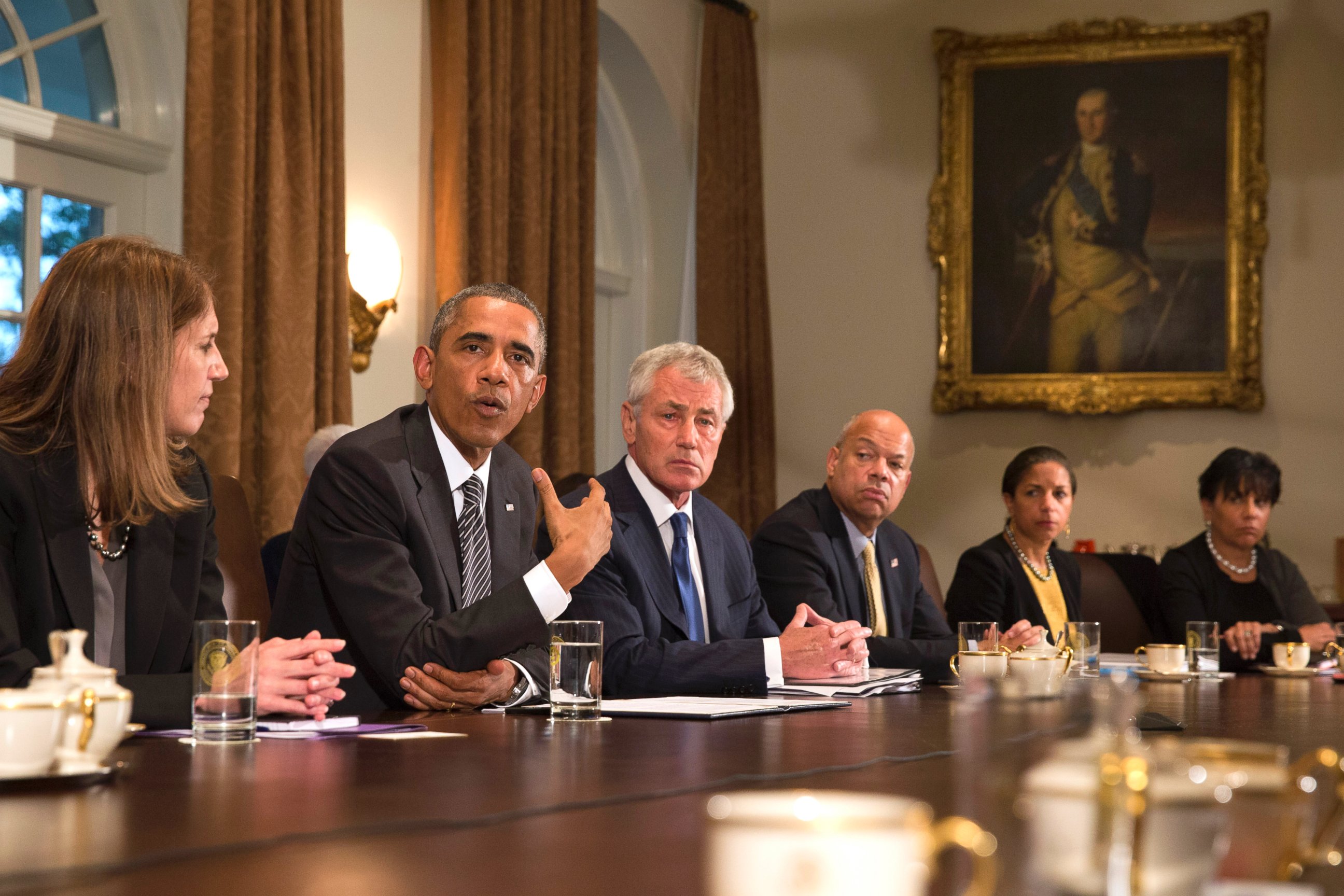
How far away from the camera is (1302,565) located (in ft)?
24.0

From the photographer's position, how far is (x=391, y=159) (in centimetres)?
536

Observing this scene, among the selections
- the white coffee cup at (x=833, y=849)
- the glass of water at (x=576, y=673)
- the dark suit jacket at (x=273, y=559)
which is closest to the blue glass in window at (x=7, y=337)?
the dark suit jacket at (x=273, y=559)

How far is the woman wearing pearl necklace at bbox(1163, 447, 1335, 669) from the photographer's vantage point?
196 inches

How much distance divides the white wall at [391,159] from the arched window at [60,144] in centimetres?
75

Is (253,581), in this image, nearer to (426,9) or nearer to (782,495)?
(426,9)

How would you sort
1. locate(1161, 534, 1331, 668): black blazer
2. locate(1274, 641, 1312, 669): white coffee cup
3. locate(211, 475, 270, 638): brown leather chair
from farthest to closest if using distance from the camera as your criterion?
locate(1161, 534, 1331, 668): black blazer → locate(1274, 641, 1312, 669): white coffee cup → locate(211, 475, 270, 638): brown leather chair

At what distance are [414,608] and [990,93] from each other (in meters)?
6.21

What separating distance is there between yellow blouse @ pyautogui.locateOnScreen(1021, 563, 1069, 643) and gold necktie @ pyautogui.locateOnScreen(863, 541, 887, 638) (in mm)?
935

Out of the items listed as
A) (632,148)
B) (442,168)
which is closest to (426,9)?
(442,168)

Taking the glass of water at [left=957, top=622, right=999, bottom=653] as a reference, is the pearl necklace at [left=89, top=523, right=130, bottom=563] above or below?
above

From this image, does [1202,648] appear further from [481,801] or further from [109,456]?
[481,801]

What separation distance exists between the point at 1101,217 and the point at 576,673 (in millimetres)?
6235

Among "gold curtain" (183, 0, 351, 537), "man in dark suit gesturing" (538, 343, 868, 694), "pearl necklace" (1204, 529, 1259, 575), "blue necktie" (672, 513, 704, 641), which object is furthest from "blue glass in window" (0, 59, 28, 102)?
"pearl necklace" (1204, 529, 1259, 575)

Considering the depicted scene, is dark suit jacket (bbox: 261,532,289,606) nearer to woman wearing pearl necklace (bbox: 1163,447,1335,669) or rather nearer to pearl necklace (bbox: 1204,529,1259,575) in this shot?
woman wearing pearl necklace (bbox: 1163,447,1335,669)
